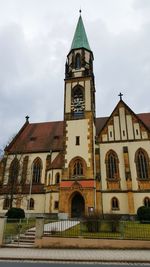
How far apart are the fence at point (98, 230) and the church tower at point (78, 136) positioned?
39.0ft

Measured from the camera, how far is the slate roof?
35.8m

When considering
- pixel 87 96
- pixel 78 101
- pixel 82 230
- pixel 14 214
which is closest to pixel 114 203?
pixel 14 214

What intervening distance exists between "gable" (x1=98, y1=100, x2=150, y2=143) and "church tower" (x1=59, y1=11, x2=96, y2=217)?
86.6 inches

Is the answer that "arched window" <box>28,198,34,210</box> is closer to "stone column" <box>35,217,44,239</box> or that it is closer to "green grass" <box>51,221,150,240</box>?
"green grass" <box>51,221,150,240</box>

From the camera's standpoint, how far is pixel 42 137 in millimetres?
38375

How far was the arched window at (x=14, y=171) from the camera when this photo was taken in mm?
32684

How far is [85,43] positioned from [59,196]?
85.0 ft

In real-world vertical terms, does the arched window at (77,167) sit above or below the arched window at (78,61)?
below

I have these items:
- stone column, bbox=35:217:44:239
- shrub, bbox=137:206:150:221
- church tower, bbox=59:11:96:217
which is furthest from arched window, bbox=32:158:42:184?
stone column, bbox=35:217:44:239

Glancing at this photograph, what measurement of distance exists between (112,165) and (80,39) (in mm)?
22893

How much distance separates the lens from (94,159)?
3038cm

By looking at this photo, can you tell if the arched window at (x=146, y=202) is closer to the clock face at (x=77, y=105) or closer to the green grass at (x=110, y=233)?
the green grass at (x=110, y=233)

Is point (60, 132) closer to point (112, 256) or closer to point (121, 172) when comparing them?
point (121, 172)

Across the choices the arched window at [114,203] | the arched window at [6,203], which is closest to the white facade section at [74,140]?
the arched window at [114,203]
